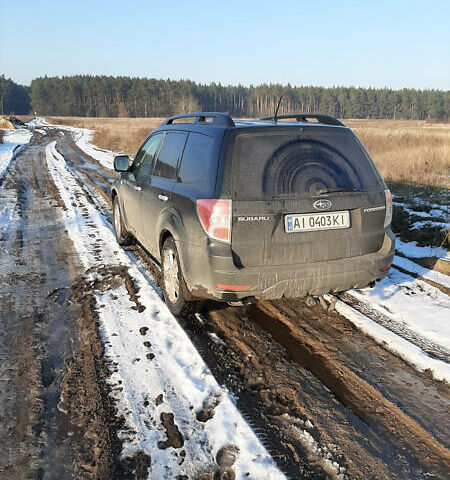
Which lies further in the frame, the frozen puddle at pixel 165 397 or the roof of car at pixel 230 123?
the roof of car at pixel 230 123

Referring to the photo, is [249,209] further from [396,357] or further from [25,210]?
[25,210]

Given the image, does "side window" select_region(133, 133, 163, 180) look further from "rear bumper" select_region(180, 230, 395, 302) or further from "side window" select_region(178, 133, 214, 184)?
"rear bumper" select_region(180, 230, 395, 302)

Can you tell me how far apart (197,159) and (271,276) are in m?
1.25

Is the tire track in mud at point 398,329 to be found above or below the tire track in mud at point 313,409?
above

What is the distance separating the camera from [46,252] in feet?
20.4

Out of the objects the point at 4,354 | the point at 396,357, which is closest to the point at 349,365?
the point at 396,357

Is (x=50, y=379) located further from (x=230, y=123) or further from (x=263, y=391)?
(x=230, y=123)

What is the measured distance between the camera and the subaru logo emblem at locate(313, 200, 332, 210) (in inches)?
135

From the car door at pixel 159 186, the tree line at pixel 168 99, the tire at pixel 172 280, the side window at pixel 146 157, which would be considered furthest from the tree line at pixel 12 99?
the tire at pixel 172 280

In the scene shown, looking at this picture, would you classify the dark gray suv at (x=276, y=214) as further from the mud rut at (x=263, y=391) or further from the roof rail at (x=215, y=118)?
the mud rut at (x=263, y=391)

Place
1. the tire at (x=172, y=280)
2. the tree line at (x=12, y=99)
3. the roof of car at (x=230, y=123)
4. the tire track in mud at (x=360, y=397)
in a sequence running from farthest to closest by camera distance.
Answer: the tree line at (x=12, y=99) → the tire at (x=172, y=280) → the roof of car at (x=230, y=123) → the tire track in mud at (x=360, y=397)

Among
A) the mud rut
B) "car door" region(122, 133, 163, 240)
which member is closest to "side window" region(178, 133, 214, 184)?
"car door" region(122, 133, 163, 240)

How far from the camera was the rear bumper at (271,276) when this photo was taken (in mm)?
3348

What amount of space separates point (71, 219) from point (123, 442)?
6356 mm
